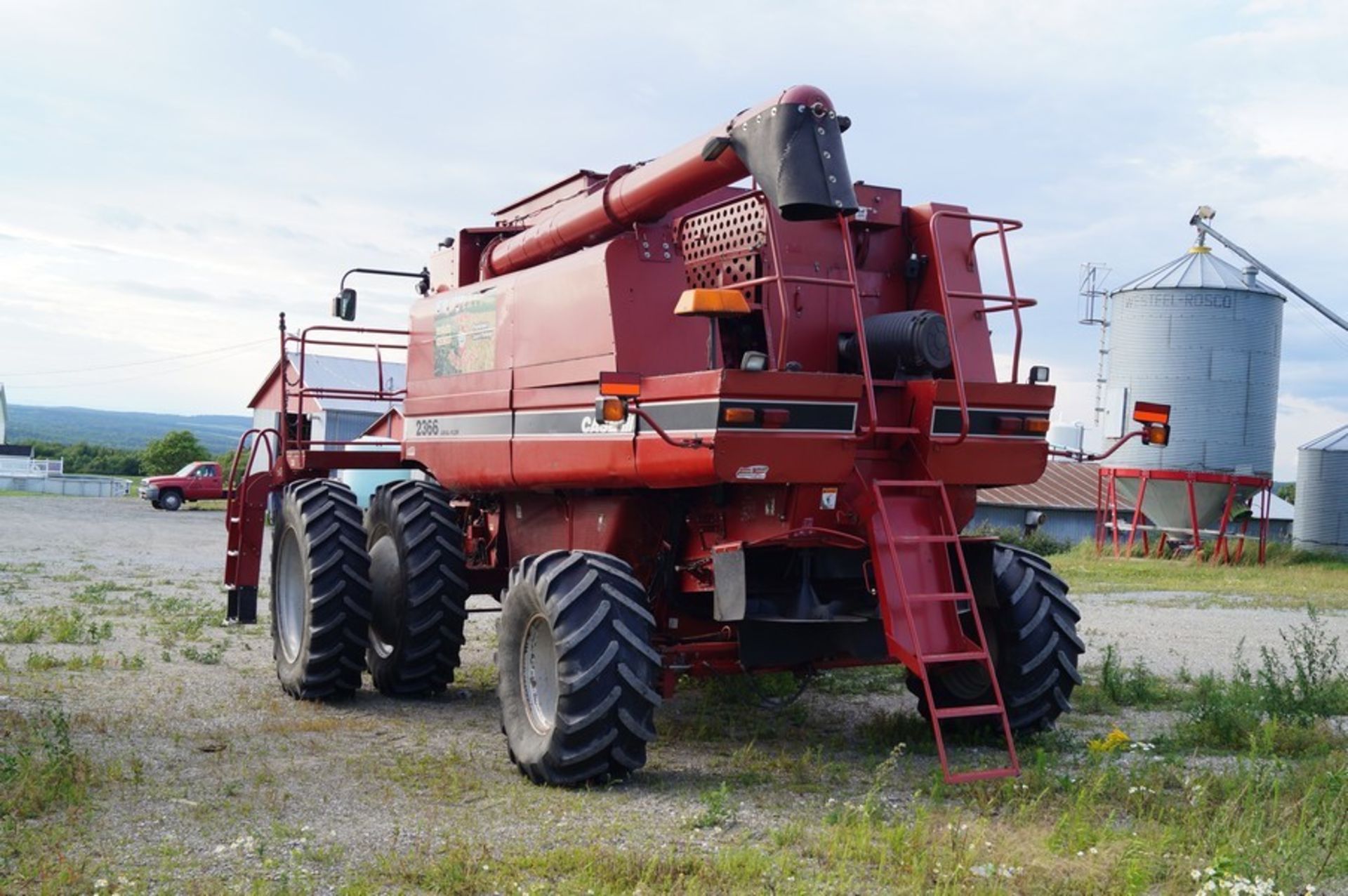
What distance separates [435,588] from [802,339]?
138 inches

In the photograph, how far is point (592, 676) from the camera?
684 centimetres

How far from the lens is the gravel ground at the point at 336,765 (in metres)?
5.88

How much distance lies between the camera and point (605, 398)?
680cm

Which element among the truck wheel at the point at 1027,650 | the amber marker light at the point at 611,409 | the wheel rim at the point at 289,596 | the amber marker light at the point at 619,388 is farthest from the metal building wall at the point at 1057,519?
the amber marker light at the point at 611,409

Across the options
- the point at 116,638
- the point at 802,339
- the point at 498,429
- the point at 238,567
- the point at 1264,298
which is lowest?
the point at 116,638

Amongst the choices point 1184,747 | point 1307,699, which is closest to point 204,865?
point 1184,747

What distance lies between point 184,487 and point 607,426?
135 feet

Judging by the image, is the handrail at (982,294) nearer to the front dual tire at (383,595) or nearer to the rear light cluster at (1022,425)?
the rear light cluster at (1022,425)

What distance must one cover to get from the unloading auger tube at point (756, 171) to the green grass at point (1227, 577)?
15159mm

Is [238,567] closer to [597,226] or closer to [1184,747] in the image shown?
[597,226]

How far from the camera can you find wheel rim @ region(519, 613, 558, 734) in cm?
747

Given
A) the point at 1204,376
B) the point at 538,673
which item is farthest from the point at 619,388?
the point at 1204,376

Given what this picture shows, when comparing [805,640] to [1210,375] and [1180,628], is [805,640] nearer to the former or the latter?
[1180,628]

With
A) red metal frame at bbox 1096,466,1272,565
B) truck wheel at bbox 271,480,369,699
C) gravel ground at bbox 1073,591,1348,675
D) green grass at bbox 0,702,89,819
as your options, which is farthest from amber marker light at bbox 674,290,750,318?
red metal frame at bbox 1096,466,1272,565
